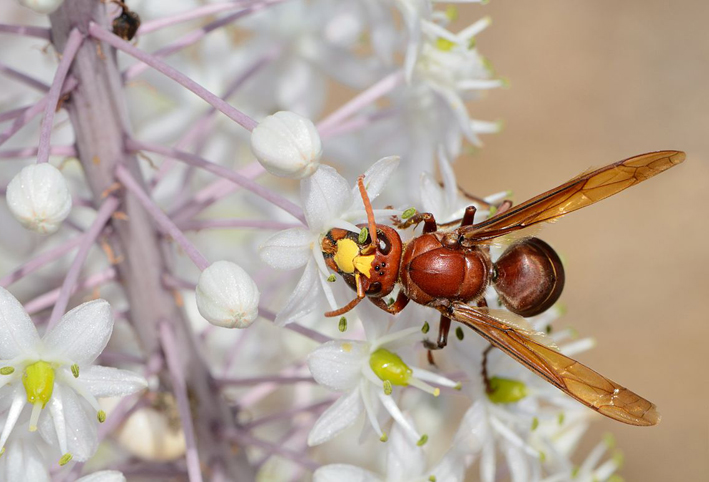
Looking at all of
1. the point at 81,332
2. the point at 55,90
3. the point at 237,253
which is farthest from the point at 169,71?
the point at 237,253

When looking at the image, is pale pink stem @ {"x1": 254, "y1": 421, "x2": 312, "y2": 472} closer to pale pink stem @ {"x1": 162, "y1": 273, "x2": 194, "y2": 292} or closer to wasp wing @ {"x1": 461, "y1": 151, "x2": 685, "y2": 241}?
pale pink stem @ {"x1": 162, "y1": 273, "x2": 194, "y2": 292}

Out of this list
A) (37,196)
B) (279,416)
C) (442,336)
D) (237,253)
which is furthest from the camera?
(237,253)

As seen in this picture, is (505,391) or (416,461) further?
(505,391)

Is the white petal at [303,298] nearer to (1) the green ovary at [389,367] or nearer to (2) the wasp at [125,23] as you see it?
(1) the green ovary at [389,367]

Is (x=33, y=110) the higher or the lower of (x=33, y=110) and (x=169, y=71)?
the lower

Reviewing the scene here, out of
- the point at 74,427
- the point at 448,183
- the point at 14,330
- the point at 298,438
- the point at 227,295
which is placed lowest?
the point at 298,438

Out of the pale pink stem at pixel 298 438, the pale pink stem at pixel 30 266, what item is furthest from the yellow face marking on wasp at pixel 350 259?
the pale pink stem at pixel 298 438

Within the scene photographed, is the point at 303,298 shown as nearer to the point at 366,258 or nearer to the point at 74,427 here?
the point at 366,258
